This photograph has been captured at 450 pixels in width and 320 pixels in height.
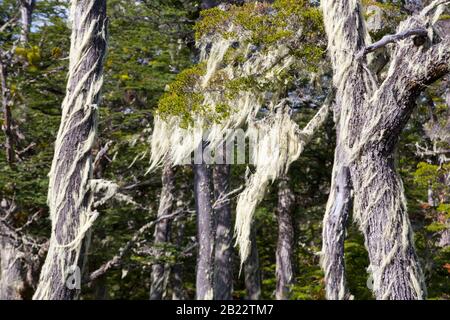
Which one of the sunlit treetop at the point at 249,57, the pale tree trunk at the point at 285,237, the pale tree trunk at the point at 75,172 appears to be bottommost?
the pale tree trunk at the point at 75,172

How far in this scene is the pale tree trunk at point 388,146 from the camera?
5.40 metres

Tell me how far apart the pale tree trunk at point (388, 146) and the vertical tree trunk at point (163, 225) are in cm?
834

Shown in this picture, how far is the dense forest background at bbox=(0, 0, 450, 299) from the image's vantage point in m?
11.7

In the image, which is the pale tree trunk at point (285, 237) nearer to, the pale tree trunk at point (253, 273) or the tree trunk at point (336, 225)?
the pale tree trunk at point (253, 273)

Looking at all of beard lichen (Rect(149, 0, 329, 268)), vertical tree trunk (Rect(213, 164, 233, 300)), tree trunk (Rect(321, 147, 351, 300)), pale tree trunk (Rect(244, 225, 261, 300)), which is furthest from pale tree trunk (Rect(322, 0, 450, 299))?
pale tree trunk (Rect(244, 225, 261, 300))

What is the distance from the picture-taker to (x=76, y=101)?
4.86 m

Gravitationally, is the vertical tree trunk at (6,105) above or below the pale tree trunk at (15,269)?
above

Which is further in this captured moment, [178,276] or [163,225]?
[178,276]

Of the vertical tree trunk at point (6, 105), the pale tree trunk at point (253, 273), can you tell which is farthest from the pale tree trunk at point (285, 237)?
the vertical tree trunk at point (6, 105)

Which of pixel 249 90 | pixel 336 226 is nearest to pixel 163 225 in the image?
pixel 249 90

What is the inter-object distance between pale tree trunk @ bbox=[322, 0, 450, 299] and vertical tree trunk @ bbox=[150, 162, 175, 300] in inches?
328

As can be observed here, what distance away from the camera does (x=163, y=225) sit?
49.8ft

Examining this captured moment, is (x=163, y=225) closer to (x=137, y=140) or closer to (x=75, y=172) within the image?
(x=137, y=140)

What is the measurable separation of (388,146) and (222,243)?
7823 mm
